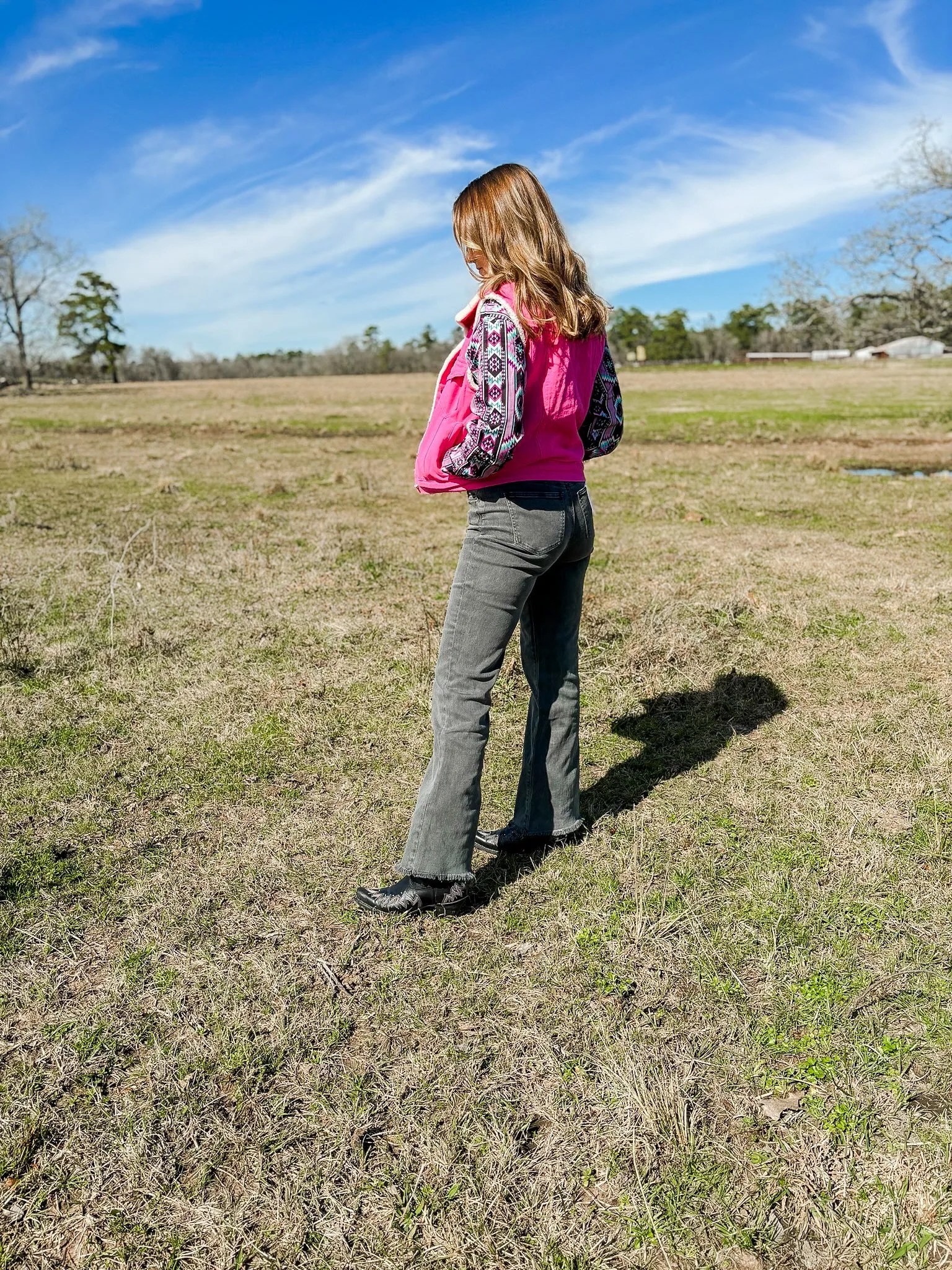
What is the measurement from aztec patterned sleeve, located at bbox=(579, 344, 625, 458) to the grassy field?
1.57 metres

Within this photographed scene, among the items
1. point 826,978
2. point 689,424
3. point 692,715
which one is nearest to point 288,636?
point 692,715

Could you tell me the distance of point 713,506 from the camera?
1075 cm

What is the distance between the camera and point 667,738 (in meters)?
4.46

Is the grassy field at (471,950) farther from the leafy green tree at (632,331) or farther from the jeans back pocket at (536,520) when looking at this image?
the leafy green tree at (632,331)

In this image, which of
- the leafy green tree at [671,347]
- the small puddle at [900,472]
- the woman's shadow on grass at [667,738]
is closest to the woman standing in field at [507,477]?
the woman's shadow on grass at [667,738]

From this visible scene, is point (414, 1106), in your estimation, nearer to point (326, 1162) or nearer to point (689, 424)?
point (326, 1162)

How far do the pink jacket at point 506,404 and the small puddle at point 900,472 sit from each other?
11849 mm

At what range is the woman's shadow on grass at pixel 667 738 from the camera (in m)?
3.37

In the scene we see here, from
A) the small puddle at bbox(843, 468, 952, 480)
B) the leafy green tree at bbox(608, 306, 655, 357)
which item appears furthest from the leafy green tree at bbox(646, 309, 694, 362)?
the small puddle at bbox(843, 468, 952, 480)

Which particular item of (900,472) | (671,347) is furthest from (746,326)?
(900,472)

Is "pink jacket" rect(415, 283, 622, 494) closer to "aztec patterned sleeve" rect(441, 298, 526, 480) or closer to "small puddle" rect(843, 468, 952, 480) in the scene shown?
"aztec patterned sleeve" rect(441, 298, 526, 480)

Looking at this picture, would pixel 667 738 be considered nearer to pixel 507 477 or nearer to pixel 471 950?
pixel 471 950

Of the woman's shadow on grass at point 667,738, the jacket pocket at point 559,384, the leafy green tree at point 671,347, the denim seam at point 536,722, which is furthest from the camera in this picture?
the leafy green tree at point 671,347

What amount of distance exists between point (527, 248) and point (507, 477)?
65 centimetres
